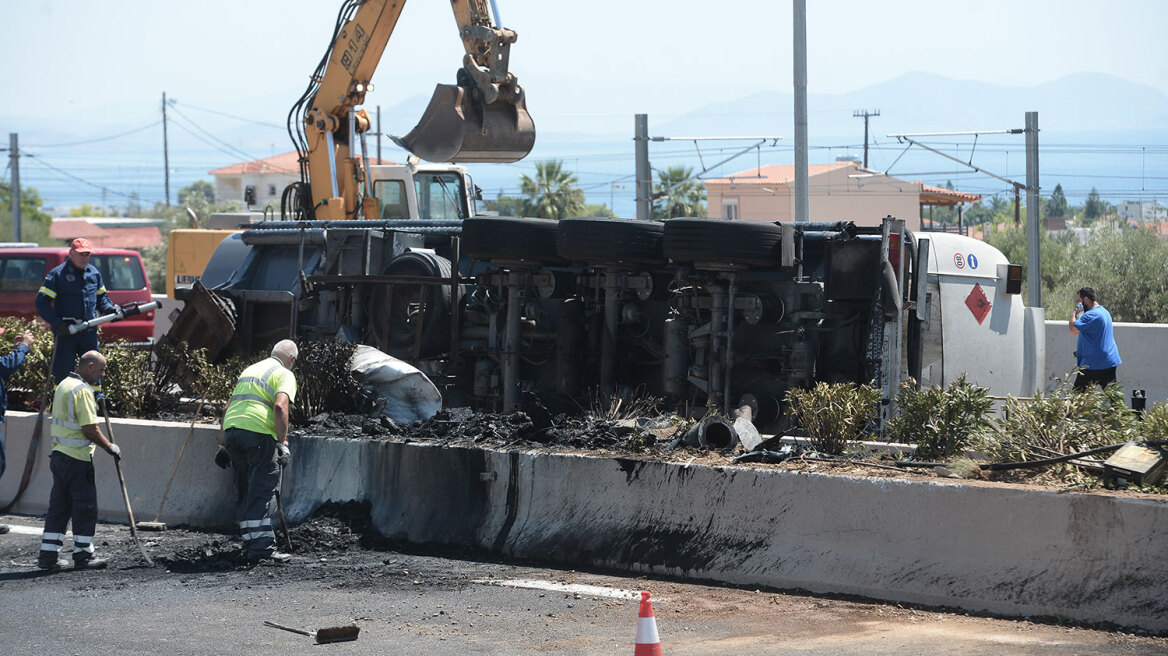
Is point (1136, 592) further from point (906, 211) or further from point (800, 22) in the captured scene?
point (906, 211)

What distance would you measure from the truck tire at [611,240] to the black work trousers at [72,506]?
3.89 metres

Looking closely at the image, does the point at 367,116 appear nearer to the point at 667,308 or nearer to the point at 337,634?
the point at 667,308

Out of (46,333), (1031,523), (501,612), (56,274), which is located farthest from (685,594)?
(46,333)

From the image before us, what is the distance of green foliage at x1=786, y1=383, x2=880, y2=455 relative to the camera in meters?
8.00

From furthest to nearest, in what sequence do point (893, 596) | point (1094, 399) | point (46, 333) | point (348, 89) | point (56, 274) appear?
1. point (348, 89)
2. point (46, 333)
3. point (56, 274)
4. point (1094, 399)
5. point (893, 596)

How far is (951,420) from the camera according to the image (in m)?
7.68

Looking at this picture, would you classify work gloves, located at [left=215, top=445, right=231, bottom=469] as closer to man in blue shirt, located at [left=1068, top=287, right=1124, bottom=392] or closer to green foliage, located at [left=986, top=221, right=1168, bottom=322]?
man in blue shirt, located at [left=1068, top=287, right=1124, bottom=392]

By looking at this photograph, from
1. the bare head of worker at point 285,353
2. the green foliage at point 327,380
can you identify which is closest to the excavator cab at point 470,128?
the green foliage at point 327,380

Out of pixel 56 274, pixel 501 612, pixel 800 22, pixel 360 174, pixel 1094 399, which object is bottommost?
pixel 501 612

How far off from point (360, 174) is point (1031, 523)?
12873 mm

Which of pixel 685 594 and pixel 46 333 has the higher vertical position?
pixel 46 333

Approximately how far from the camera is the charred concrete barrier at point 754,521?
20.6ft

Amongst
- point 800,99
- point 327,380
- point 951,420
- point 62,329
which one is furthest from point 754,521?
point 800,99

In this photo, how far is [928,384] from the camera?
9883mm
